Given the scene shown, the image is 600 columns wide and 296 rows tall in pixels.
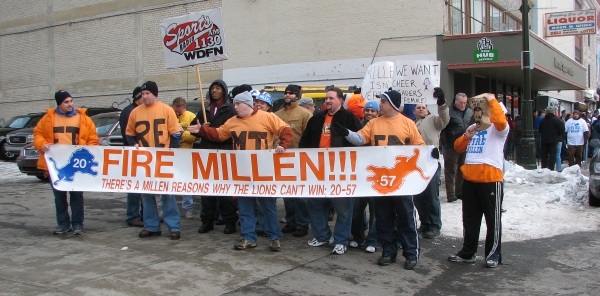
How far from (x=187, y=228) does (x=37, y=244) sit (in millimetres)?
1978

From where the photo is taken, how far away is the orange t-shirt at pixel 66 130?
7.48 m

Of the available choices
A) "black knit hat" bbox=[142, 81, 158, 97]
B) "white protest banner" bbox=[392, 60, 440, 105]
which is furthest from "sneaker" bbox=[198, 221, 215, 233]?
"white protest banner" bbox=[392, 60, 440, 105]

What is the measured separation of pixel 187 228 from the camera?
8.05 metres

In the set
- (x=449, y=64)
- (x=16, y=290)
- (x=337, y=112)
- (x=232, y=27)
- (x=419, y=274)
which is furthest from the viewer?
(x=232, y=27)

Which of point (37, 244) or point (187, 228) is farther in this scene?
point (187, 228)

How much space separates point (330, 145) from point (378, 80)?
2884 millimetres

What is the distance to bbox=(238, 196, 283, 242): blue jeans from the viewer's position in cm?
677

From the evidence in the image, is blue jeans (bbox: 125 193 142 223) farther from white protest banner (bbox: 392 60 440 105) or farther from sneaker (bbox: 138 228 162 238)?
white protest banner (bbox: 392 60 440 105)

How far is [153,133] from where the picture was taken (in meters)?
7.28

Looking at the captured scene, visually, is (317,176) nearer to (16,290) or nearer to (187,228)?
(187,228)

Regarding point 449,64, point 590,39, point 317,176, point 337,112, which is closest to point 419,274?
point 317,176

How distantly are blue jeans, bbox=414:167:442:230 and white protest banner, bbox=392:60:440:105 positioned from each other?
176 centimetres

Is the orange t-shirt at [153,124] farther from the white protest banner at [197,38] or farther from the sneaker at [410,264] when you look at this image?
the sneaker at [410,264]

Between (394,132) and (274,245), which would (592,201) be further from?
(274,245)
